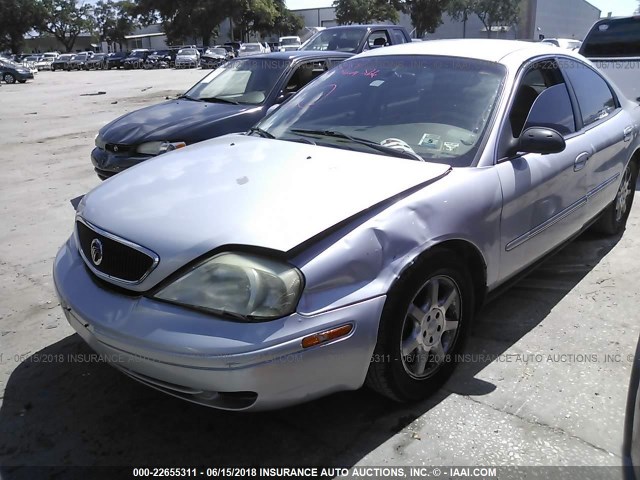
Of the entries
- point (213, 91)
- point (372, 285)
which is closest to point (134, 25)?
point (213, 91)

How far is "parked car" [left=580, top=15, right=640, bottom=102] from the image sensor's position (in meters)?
8.11

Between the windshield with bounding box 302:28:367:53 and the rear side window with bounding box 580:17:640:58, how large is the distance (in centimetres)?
394

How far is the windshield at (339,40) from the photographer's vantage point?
10.6 metres

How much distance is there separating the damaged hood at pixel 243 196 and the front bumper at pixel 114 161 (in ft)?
10.2

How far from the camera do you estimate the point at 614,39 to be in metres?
9.01


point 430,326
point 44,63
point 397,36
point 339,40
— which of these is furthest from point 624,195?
point 44,63

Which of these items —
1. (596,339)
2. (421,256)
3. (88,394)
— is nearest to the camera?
(421,256)

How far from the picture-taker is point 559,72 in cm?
379

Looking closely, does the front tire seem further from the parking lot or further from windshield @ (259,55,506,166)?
windshield @ (259,55,506,166)

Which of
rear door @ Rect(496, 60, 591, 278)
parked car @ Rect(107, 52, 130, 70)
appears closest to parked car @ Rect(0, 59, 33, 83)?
parked car @ Rect(107, 52, 130, 70)

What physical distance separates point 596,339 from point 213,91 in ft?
18.1

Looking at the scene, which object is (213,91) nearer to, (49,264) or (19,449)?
(49,264)

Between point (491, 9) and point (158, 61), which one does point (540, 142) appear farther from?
point (491, 9)

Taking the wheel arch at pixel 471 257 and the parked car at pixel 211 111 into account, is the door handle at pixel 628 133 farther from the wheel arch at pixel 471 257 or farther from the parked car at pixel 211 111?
the parked car at pixel 211 111
